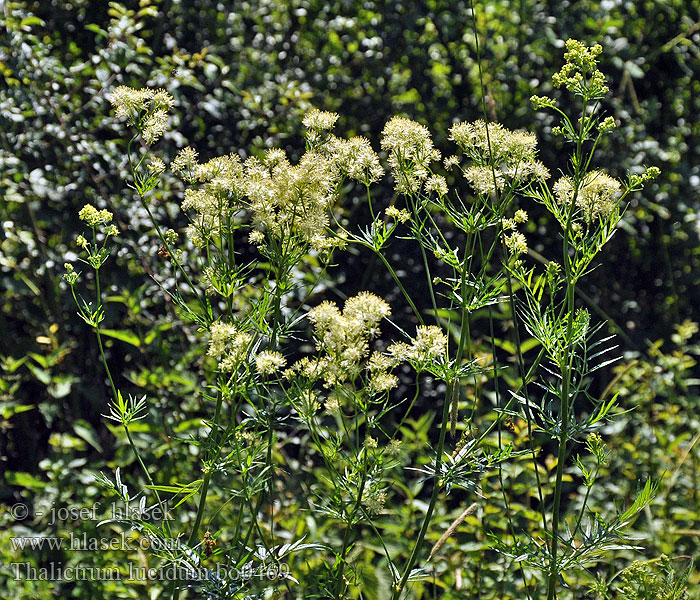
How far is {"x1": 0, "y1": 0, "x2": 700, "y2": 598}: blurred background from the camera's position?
9.95ft

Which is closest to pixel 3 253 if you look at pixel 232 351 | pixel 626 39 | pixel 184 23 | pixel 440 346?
pixel 184 23

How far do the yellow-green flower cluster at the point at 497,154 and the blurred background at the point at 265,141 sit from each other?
1.38 m

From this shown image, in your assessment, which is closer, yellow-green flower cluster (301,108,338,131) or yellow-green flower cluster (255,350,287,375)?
yellow-green flower cluster (255,350,287,375)

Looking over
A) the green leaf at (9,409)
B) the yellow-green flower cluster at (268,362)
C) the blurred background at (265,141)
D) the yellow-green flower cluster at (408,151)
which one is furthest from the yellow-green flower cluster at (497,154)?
the green leaf at (9,409)

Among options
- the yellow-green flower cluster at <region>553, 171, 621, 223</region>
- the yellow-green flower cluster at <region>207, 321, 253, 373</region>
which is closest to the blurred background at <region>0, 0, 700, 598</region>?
the yellow-green flower cluster at <region>207, 321, 253, 373</region>

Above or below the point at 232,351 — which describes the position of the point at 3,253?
below

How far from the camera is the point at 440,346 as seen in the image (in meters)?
1.63

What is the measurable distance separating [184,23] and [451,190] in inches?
59.7

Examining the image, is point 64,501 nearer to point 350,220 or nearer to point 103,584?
point 103,584

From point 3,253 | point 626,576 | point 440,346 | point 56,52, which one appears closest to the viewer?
point 440,346

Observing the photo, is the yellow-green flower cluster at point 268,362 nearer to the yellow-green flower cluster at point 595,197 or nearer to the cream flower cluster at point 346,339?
the cream flower cluster at point 346,339

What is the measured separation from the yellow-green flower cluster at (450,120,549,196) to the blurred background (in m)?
1.38

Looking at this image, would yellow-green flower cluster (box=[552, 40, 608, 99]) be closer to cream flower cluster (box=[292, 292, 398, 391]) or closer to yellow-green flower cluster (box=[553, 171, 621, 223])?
yellow-green flower cluster (box=[553, 171, 621, 223])

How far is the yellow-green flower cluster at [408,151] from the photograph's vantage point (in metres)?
1.74
